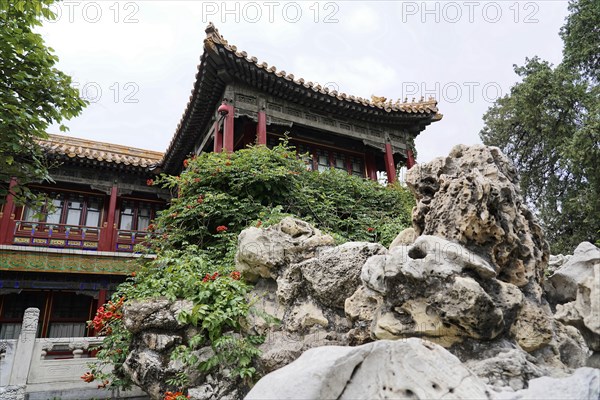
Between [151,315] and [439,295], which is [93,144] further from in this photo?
[439,295]

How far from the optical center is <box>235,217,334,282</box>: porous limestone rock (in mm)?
4402

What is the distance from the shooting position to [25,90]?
5.68 m

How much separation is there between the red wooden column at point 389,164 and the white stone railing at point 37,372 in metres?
7.92

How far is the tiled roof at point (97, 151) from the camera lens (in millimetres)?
11016

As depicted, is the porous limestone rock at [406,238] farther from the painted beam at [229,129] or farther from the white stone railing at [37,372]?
the painted beam at [229,129]

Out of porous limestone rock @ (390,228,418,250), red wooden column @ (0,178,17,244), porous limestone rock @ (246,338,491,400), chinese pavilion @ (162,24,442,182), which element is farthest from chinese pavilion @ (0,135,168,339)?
porous limestone rock @ (246,338,491,400)

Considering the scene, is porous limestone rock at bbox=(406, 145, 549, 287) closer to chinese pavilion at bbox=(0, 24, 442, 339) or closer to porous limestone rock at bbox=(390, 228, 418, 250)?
porous limestone rock at bbox=(390, 228, 418, 250)

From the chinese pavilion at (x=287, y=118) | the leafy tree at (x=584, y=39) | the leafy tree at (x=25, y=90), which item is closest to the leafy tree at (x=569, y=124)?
the leafy tree at (x=584, y=39)

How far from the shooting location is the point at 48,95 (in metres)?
5.86

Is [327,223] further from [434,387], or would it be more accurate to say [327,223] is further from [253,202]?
[434,387]

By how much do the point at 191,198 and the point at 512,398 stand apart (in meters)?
5.92

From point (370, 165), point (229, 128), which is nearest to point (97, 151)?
point (229, 128)

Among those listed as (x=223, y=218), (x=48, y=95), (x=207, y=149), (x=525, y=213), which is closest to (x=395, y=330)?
(x=525, y=213)

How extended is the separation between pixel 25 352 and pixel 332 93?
26.4 feet
